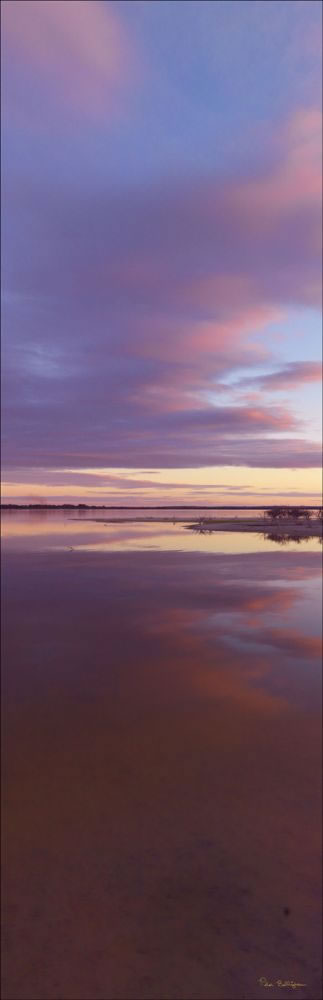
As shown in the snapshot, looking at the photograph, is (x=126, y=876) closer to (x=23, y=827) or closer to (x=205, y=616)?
(x=23, y=827)

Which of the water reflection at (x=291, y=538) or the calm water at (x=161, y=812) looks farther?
the water reflection at (x=291, y=538)

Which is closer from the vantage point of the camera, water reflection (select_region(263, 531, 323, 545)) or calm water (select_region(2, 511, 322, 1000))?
calm water (select_region(2, 511, 322, 1000))

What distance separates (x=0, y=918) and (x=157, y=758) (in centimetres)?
311

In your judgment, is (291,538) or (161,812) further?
(291,538)

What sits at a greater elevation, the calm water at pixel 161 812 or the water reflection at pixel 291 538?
the water reflection at pixel 291 538

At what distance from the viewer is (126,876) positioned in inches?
224

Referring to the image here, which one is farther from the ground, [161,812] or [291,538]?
[291,538]

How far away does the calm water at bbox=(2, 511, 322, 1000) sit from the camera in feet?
15.6

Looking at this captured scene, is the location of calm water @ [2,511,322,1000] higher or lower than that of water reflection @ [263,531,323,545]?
lower

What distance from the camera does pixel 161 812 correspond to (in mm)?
6633

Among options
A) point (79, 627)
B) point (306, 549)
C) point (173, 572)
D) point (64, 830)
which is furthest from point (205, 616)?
point (306, 549)

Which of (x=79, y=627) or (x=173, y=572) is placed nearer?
(x=79, y=627)

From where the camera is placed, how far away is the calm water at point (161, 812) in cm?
476

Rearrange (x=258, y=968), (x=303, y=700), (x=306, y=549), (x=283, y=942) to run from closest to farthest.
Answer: (x=258, y=968), (x=283, y=942), (x=303, y=700), (x=306, y=549)
